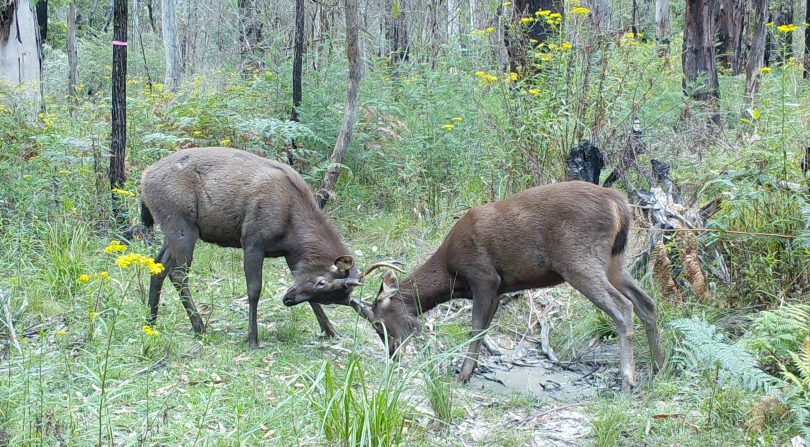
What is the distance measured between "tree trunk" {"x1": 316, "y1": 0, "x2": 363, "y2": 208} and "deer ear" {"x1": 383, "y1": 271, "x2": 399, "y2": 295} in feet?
10.4

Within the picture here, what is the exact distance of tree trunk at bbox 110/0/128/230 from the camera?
887 cm

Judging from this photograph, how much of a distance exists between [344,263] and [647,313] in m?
2.54

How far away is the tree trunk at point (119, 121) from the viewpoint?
8.87 meters

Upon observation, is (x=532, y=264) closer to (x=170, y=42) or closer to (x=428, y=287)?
(x=428, y=287)

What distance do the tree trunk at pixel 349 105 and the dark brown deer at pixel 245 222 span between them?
9.50 ft

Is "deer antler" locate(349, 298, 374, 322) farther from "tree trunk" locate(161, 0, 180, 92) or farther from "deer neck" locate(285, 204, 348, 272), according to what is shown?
"tree trunk" locate(161, 0, 180, 92)

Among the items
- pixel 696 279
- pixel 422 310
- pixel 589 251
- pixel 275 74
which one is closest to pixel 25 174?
pixel 275 74

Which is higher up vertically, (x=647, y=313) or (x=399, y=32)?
(x=399, y=32)

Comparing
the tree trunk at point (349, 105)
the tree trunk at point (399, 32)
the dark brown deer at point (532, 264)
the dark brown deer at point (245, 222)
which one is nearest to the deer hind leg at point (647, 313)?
the dark brown deer at point (532, 264)

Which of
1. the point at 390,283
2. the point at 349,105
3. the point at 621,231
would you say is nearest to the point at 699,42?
the point at 349,105

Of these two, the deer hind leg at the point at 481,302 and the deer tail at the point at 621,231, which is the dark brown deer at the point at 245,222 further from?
the deer tail at the point at 621,231

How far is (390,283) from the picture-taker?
7484 millimetres

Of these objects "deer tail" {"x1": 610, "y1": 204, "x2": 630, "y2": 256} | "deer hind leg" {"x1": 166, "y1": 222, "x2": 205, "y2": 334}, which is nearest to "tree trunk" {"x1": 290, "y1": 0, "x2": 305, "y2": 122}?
"deer hind leg" {"x1": 166, "y1": 222, "x2": 205, "y2": 334}

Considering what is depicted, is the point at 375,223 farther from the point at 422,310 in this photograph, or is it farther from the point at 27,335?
the point at 27,335
